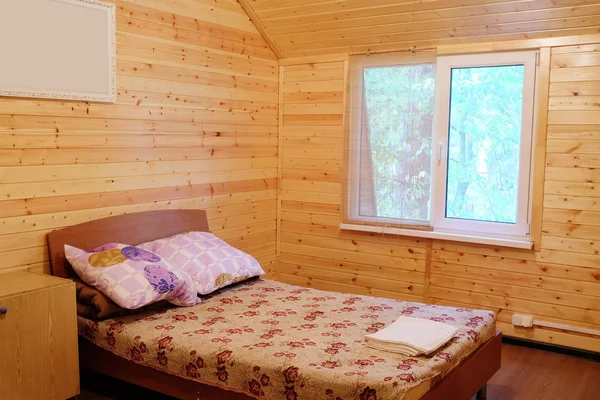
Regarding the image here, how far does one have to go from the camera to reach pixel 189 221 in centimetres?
399

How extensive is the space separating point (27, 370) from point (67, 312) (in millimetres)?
298

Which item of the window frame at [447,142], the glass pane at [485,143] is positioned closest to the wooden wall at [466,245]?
the window frame at [447,142]

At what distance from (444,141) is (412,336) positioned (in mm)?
1857

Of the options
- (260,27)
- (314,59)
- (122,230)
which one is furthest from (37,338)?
(314,59)

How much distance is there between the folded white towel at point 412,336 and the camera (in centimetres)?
264

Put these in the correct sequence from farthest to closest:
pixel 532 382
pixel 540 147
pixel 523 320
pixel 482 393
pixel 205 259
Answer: pixel 523 320, pixel 540 147, pixel 205 259, pixel 532 382, pixel 482 393

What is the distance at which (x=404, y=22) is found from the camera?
410cm

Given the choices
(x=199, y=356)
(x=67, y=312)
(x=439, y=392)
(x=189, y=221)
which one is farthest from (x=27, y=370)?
(x=439, y=392)

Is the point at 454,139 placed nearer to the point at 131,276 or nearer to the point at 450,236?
the point at 450,236

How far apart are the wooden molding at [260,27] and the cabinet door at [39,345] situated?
2.43 meters

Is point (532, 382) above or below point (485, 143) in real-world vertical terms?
below

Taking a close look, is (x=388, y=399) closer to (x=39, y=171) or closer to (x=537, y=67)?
(x=39, y=171)

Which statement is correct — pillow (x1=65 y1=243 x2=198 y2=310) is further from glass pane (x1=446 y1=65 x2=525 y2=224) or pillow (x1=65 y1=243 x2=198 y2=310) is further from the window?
glass pane (x1=446 y1=65 x2=525 y2=224)

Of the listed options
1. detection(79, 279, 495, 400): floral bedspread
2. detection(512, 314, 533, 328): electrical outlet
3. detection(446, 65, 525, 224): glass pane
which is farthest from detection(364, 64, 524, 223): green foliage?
detection(79, 279, 495, 400): floral bedspread
